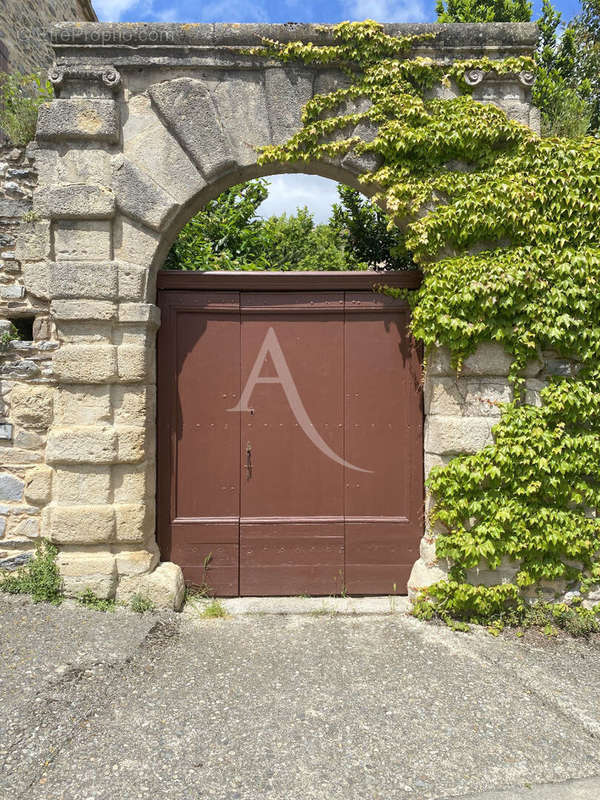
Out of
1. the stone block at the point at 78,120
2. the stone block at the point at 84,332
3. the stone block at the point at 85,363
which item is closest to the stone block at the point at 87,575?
the stone block at the point at 85,363

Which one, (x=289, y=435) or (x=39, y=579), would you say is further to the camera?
(x=289, y=435)

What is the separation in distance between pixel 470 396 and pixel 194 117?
2.84m

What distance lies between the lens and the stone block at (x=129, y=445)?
3607 mm

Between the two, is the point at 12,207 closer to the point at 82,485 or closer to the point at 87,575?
the point at 82,485

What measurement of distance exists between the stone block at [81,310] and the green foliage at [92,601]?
6.32 ft

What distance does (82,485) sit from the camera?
3600 mm

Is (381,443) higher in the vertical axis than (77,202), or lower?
lower

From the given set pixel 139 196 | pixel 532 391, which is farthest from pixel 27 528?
pixel 532 391

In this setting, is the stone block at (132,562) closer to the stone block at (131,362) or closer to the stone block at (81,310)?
the stone block at (131,362)

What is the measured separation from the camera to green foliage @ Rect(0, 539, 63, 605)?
138 inches

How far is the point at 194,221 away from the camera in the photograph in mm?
7168

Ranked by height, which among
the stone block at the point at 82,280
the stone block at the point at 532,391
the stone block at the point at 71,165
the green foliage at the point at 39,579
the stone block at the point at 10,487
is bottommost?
the green foliage at the point at 39,579

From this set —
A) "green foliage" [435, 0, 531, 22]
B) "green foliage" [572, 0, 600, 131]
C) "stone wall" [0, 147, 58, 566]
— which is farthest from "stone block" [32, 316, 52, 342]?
"green foliage" [435, 0, 531, 22]

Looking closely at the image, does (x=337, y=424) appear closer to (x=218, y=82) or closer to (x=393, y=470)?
(x=393, y=470)
